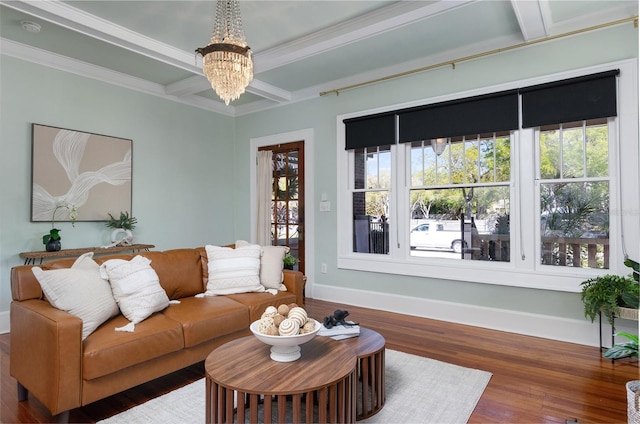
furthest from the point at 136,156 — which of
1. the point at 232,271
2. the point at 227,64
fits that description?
the point at 227,64

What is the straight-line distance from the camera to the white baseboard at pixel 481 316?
3.27 metres

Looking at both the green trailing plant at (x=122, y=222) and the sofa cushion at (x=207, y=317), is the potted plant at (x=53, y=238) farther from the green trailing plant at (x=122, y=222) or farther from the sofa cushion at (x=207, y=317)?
the sofa cushion at (x=207, y=317)

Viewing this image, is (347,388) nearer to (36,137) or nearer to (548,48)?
(548,48)

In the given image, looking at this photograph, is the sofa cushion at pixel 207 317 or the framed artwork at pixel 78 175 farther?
the framed artwork at pixel 78 175

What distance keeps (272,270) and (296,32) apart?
236 centimetres

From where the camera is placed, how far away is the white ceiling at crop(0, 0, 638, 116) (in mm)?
3133

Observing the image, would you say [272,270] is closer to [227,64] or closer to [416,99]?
[227,64]

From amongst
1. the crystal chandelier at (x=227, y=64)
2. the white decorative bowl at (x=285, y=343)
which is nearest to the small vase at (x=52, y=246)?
the crystal chandelier at (x=227, y=64)

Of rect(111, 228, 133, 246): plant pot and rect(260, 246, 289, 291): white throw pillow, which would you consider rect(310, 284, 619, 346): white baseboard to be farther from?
rect(111, 228, 133, 246): plant pot

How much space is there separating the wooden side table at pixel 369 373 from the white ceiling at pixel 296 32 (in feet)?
8.84

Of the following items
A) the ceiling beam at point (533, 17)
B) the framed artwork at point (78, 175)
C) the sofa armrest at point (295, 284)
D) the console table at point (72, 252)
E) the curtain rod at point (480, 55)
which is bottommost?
the sofa armrest at point (295, 284)

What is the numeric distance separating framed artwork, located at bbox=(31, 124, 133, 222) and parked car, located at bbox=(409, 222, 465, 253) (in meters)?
3.55

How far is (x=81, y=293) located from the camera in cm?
222

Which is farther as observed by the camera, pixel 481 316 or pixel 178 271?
pixel 481 316
